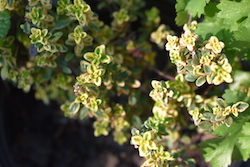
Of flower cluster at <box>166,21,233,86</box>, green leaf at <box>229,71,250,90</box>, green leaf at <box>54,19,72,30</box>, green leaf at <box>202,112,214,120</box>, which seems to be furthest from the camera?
green leaf at <box>229,71,250,90</box>

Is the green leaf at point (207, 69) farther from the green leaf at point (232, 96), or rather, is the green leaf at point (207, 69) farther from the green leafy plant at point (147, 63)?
the green leaf at point (232, 96)

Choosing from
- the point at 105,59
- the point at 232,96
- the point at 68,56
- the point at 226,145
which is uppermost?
the point at 68,56

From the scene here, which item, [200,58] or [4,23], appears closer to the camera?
[200,58]

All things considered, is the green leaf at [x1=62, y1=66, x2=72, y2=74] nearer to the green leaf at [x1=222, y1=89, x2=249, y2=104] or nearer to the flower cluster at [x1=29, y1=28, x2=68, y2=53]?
the flower cluster at [x1=29, y1=28, x2=68, y2=53]

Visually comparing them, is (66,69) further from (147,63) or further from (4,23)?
(147,63)

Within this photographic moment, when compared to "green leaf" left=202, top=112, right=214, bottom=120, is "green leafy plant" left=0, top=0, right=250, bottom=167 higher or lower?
higher

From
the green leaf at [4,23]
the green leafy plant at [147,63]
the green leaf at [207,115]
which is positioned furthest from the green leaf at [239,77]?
the green leaf at [4,23]

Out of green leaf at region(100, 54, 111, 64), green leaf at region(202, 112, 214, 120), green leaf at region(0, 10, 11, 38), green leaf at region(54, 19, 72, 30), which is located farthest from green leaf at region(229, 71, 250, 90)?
green leaf at region(0, 10, 11, 38)

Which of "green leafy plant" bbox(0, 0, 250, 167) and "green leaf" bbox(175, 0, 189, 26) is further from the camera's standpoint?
"green leaf" bbox(175, 0, 189, 26)

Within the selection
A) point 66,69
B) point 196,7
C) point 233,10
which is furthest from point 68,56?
point 233,10
